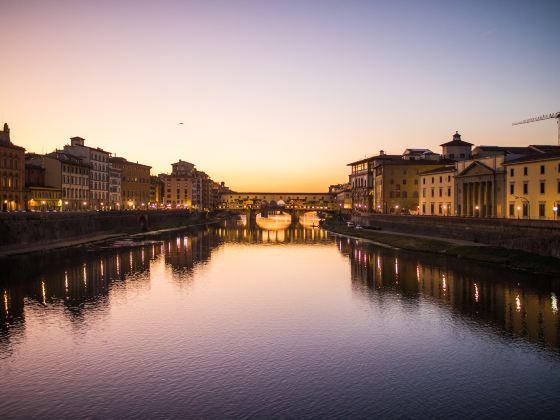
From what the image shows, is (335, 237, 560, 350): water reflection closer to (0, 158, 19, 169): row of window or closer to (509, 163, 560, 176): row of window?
(509, 163, 560, 176): row of window

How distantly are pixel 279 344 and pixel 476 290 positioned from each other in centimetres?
2326

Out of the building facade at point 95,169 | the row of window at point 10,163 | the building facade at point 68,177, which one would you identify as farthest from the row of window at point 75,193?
the row of window at point 10,163

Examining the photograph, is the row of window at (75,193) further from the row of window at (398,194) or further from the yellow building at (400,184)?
the row of window at (398,194)

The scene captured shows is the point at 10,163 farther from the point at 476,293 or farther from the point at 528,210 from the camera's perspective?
the point at 528,210

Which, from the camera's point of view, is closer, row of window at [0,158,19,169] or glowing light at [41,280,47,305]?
glowing light at [41,280,47,305]

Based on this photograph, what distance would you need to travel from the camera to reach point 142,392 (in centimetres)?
2206

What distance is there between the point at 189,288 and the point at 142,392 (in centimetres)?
2633

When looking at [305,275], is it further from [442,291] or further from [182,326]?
[182,326]

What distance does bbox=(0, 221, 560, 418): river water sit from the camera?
2117 cm

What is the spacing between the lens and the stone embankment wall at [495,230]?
A: 5403 centimetres

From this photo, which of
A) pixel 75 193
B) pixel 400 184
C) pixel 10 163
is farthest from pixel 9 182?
pixel 400 184

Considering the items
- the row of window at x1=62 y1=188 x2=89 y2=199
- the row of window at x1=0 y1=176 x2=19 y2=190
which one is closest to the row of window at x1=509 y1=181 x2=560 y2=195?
the row of window at x1=0 y1=176 x2=19 y2=190

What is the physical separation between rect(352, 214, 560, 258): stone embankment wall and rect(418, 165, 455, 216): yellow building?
1012 cm

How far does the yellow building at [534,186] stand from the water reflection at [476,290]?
18035mm
